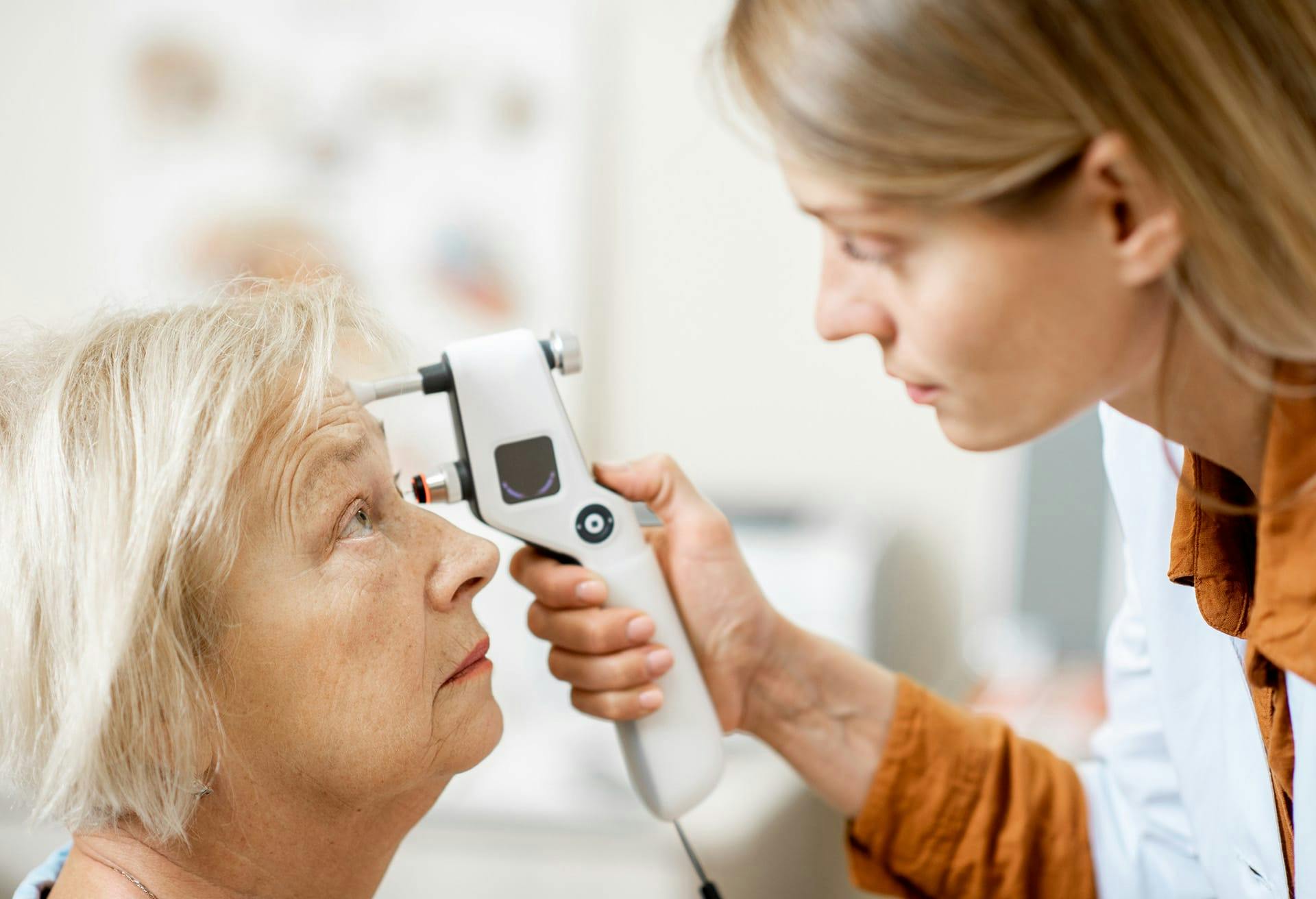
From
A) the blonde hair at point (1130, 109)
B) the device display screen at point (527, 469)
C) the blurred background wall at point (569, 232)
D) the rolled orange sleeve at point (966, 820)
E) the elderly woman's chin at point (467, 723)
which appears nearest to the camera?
the blonde hair at point (1130, 109)

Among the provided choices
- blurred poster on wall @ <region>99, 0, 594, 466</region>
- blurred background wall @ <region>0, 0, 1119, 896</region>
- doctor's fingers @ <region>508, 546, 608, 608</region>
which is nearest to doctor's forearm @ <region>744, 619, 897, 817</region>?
doctor's fingers @ <region>508, 546, 608, 608</region>

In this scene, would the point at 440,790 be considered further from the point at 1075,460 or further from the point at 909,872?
the point at 1075,460

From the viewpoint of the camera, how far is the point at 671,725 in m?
1.06

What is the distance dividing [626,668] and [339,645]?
28 cm

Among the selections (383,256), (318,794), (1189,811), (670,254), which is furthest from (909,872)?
(383,256)

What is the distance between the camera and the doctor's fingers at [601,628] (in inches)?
40.4

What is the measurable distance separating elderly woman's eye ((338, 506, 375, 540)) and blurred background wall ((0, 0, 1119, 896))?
1.32 meters

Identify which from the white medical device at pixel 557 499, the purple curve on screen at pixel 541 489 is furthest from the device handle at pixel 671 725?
the purple curve on screen at pixel 541 489

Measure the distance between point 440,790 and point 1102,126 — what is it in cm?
71

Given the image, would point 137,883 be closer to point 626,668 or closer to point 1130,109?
point 626,668

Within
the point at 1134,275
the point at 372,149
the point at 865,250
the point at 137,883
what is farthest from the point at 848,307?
the point at 372,149

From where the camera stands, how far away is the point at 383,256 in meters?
2.48

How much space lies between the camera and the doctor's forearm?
1.16 meters

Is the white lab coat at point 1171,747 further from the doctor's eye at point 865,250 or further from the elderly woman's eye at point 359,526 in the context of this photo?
the elderly woman's eye at point 359,526
